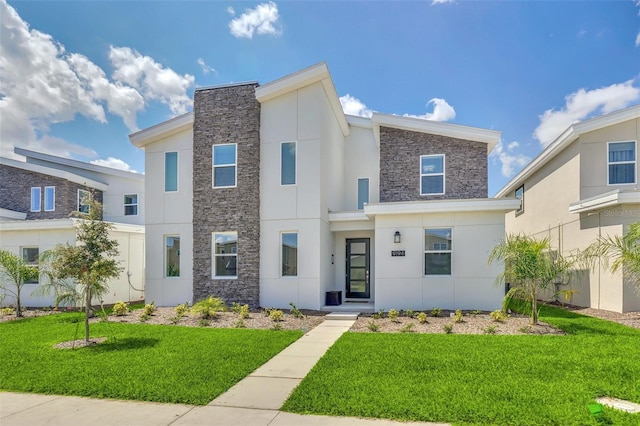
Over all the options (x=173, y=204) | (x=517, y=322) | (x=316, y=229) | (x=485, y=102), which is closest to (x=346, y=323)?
(x=316, y=229)

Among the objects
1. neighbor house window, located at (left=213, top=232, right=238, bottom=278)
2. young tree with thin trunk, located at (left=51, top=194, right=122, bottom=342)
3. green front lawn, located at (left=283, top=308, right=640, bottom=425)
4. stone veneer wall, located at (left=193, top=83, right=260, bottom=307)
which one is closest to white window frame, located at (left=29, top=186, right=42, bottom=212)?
stone veneer wall, located at (left=193, top=83, right=260, bottom=307)

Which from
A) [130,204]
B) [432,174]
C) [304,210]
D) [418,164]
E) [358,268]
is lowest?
[358,268]

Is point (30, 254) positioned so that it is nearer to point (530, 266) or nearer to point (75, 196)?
point (75, 196)

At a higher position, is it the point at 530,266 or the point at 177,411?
the point at 530,266

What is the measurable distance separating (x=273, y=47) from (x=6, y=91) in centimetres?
812

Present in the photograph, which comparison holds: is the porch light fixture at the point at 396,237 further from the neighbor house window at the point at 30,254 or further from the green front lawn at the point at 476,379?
the neighbor house window at the point at 30,254

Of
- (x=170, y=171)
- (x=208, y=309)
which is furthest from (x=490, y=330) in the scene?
(x=170, y=171)

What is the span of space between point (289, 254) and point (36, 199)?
15397 mm

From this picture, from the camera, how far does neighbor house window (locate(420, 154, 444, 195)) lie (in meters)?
13.5

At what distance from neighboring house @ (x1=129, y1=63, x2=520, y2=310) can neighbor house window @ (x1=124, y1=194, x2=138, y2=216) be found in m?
6.95

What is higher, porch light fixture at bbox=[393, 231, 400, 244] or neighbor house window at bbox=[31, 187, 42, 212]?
neighbor house window at bbox=[31, 187, 42, 212]

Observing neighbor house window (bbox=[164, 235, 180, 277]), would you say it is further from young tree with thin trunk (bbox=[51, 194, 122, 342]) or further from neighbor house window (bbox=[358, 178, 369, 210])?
neighbor house window (bbox=[358, 178, 369, 210])

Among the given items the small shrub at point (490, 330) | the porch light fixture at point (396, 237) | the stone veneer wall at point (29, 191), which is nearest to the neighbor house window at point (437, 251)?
the porch light fixture at point (396, 237)

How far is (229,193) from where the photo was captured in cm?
1260
